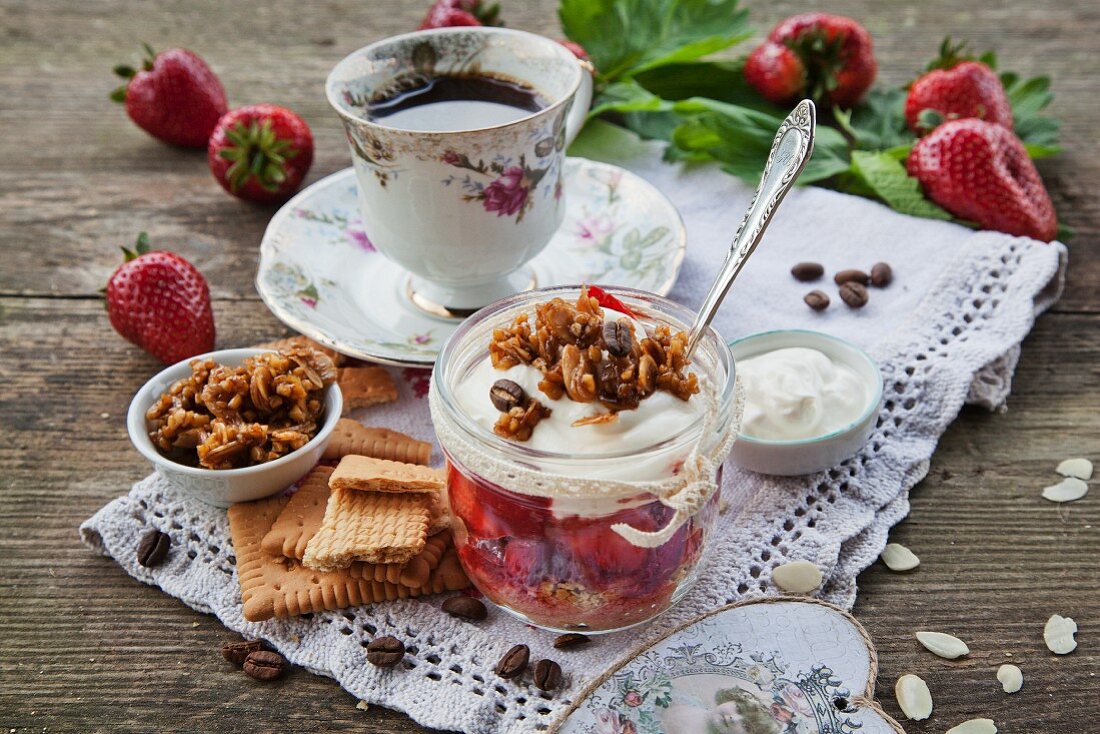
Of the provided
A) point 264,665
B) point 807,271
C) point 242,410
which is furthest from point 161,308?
point 807,271

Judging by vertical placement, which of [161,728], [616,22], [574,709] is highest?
[616,22]

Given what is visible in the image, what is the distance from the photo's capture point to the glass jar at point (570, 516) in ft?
3.85

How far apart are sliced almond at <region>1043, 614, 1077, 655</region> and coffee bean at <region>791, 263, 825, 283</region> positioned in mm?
782

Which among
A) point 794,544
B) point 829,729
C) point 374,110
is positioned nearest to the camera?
point 829,729

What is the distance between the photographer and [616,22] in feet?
7.95

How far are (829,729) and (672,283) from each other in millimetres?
832

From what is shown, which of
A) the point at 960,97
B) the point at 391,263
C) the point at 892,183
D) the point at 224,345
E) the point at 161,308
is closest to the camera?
the point at 161,308

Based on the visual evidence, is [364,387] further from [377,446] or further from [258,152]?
[258,152]

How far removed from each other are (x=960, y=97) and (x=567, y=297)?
121 centimetres

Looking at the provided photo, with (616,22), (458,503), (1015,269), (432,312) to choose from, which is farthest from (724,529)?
(616,22)

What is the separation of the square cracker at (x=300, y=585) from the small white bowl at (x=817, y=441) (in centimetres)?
44

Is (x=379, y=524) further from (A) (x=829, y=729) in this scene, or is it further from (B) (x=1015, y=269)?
(B) (x=1015, y=269)

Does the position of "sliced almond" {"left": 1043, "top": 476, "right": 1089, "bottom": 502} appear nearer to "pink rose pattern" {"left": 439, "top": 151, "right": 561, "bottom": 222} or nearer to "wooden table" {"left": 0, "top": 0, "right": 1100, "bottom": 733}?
"wooden table" {"left": 0, "top": 0, "right": 1100, "bottom": 733}

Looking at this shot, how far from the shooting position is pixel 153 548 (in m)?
1.43
